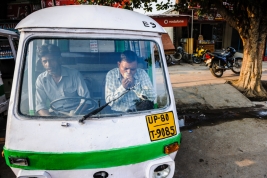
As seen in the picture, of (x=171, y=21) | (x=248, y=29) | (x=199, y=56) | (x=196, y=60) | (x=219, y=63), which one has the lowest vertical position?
(x=196, y=60)

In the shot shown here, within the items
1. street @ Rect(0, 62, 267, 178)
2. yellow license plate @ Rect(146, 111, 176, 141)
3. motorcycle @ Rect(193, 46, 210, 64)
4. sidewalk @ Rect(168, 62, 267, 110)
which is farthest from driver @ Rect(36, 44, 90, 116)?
motorcycle @ Rect(193, 46, 210, 64)

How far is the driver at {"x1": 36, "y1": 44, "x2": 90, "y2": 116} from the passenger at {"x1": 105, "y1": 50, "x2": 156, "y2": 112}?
26 centimetres

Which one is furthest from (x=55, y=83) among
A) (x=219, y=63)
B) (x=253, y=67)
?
(x=219, y=63)

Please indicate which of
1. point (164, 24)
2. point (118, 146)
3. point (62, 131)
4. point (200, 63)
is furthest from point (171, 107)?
point (200, 63)

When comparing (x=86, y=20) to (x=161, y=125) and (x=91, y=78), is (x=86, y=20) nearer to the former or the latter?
(x=91, y=78)

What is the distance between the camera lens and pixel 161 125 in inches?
71.5

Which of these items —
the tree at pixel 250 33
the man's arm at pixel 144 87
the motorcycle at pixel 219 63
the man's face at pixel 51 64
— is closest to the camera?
A: the man's face at pixel 51 64

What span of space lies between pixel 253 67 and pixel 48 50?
6162 millimetres

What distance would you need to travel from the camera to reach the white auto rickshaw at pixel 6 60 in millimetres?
3483

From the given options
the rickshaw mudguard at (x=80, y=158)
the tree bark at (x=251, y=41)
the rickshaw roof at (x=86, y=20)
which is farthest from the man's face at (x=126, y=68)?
the tree bark at (x=251, y=41)

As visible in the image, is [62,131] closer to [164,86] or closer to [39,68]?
[39,68]

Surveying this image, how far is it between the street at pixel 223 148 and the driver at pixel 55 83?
1.74 metres

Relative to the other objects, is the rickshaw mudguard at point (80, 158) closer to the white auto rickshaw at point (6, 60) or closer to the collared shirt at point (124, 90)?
the collared shirt at point (124, 90)

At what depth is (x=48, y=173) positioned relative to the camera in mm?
1572
